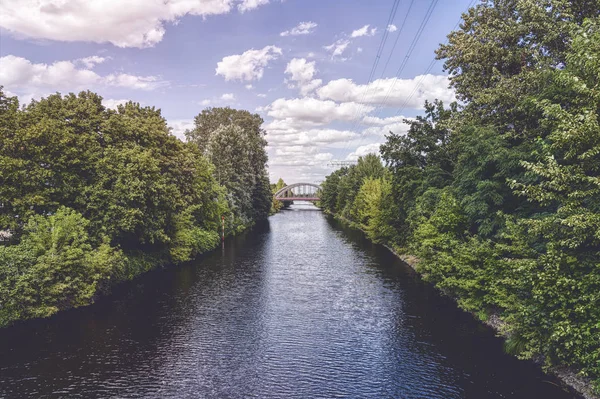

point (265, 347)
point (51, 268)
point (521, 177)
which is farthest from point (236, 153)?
point (521, 177)

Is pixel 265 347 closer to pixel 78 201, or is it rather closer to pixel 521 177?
pixel 521 177

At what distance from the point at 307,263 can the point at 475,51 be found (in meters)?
25.0

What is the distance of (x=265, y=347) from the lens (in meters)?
19.7

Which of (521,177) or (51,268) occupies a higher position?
(521,177)

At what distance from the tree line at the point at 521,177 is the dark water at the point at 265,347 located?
225cm

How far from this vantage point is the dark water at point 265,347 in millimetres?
15758

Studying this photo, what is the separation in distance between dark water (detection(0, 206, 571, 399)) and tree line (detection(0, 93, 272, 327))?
2.11m

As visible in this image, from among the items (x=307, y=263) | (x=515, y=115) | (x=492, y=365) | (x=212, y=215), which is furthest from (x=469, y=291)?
(x=212, y=215)

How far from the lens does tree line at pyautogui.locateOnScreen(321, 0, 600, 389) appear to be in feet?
46.1

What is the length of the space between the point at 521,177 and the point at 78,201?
1121 inches

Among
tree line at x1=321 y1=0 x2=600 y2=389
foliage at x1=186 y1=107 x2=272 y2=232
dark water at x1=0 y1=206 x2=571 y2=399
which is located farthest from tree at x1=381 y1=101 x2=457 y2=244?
foliage at x1=186 y1=107 x2=272 y2=232

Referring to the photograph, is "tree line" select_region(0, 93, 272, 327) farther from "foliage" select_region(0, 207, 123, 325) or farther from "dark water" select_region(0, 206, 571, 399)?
"dark water" select_region(0, 206, 571, 399)

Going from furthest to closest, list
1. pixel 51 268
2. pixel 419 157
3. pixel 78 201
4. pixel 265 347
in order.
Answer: pixel 419 157 < pixel 78 201 < pixel 51 268 < pixel 265 347

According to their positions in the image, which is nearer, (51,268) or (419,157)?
(51,268)
